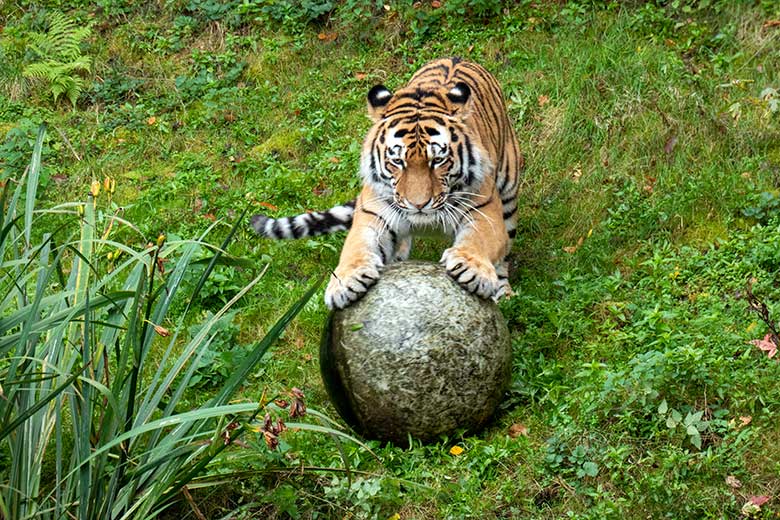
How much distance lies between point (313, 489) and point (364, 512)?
0.28m

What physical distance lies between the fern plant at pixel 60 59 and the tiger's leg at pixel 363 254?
4.38m

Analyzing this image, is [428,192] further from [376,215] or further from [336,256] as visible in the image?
[336,256]

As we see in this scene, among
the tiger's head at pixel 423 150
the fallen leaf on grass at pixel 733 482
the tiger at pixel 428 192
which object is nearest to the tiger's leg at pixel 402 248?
the tiger at pixel 428 192

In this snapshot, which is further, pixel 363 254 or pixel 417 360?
pixel 363 254

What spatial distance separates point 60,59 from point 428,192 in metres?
5.41

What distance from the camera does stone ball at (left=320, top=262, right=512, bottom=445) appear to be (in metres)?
4.98

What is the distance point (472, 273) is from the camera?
529cm

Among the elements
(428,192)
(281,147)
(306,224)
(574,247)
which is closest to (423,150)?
(428,192)

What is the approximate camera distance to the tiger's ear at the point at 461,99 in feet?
20.2

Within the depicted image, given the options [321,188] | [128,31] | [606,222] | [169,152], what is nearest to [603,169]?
[606,222]

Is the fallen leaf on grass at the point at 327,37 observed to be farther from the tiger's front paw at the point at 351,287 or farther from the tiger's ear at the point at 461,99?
the tiger's front paw at the point at 351,287

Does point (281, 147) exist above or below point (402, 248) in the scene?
below

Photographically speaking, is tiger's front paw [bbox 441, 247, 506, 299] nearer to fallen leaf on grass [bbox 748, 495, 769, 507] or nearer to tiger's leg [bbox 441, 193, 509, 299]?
tiger's leg [bbox 441, 193, 509, 299]

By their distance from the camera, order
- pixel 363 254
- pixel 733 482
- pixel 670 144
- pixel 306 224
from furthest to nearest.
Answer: pixel 670 144 → pixel 306 224 → pixel 363 254 → pixel 733 482
